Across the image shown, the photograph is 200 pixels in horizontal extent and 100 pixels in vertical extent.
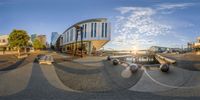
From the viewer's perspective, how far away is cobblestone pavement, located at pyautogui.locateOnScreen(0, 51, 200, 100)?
10.7 ft

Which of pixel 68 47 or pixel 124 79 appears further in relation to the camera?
pixel 124 79

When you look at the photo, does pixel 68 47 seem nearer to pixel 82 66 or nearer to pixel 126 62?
pixel 82 66

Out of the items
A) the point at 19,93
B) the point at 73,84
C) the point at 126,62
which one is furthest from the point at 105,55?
the point at 19,93

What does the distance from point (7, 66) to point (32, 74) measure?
0.54m

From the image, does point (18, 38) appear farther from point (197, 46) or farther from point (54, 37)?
point (197, 46)

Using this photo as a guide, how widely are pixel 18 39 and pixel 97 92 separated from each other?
70.7 inches

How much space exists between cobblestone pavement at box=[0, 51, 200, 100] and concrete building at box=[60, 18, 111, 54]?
622 millimetres

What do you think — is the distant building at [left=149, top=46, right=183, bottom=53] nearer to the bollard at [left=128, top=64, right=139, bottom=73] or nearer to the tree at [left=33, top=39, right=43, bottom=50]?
the bollard at [left=128, top=64, right=139, bottom=73]

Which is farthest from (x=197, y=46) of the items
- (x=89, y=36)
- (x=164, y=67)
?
(x=89, y=36)

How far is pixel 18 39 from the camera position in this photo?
12.9 ft

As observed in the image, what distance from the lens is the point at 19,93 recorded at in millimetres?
3379

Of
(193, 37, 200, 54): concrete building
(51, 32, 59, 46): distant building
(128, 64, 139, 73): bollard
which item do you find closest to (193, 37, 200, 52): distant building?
(193, 37, 200, 54): concrete building

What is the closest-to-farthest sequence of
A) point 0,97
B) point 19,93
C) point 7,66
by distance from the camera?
point 0,97 < point 19,93 < point 7,66

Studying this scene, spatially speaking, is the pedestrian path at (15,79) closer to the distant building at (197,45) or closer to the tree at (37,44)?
Answer: the tree at (37,44)
